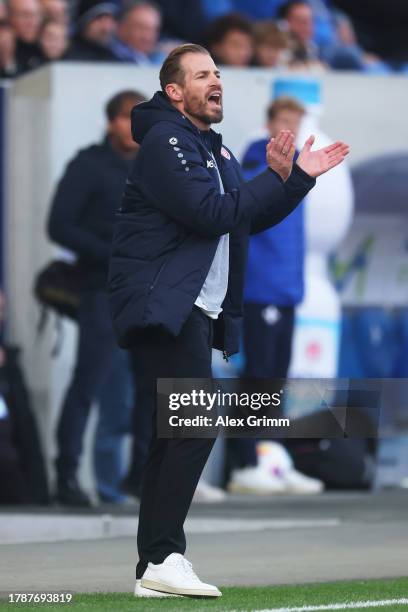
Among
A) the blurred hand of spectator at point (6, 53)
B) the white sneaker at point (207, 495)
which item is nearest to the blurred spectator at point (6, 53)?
the blurred hand of spectator at point (6, 53)

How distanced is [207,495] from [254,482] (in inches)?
15.6

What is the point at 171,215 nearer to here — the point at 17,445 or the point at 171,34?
the point at 17,445

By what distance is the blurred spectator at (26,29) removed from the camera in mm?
11242

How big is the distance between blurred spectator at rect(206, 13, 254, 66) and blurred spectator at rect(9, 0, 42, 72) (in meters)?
1.21

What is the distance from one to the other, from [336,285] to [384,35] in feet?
21.3

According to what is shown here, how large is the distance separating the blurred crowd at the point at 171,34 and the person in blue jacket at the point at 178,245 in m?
5.29

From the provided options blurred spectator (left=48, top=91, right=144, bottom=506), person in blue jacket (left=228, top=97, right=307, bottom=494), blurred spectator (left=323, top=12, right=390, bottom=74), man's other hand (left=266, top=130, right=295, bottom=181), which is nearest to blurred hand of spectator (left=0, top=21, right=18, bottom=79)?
blurred spectator (left=48, top=91, right=144, bottom=506)

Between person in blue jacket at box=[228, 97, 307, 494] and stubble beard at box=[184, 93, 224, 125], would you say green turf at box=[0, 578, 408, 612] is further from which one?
person in blue jacket at box=[228, 97, 307, 494]

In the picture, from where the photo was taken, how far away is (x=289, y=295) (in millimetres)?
9609

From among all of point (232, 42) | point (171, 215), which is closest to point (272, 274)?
point (232, 42)

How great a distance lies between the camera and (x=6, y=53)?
35.3 ft

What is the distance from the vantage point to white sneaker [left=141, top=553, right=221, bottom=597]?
5551mm

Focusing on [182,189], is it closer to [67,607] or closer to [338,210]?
[67,607]

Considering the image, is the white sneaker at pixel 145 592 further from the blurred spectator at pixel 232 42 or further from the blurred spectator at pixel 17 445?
the blurred spectator at pixel 232 42
